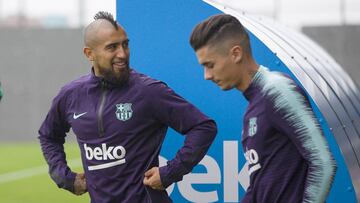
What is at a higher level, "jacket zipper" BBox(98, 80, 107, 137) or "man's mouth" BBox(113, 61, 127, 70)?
"man's mouth" BBox(113, 61, 127, 70)

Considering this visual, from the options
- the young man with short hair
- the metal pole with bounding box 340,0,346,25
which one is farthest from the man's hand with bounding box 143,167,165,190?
the metal pole with bounding box 340,0,346,25

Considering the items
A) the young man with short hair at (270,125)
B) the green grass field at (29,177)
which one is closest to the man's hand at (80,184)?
the young man with short hair at (270,125)

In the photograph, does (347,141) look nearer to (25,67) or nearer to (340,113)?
(340,113)

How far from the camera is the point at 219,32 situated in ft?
12.7

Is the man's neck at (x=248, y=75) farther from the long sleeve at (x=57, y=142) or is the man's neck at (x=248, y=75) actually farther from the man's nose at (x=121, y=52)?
the long sleeve at (x=57, y=142)

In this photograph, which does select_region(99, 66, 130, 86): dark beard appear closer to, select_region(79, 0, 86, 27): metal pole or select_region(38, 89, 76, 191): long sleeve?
select_region(38, 89, 76, 191): long sleeve

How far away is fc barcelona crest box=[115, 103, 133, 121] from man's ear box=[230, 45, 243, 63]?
3.20 ft

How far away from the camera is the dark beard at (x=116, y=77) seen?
15.1 ft

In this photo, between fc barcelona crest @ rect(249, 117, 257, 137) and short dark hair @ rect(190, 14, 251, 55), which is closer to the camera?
fc barcelona crest @ rect(249, 117, 257, 137)

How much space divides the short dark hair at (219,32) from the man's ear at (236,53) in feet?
0.10

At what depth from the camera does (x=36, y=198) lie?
40.3ft

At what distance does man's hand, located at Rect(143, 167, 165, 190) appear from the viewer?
453 cm

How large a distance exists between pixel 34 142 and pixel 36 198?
12085 mm

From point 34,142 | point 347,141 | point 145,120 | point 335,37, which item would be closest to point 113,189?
point 145,120
